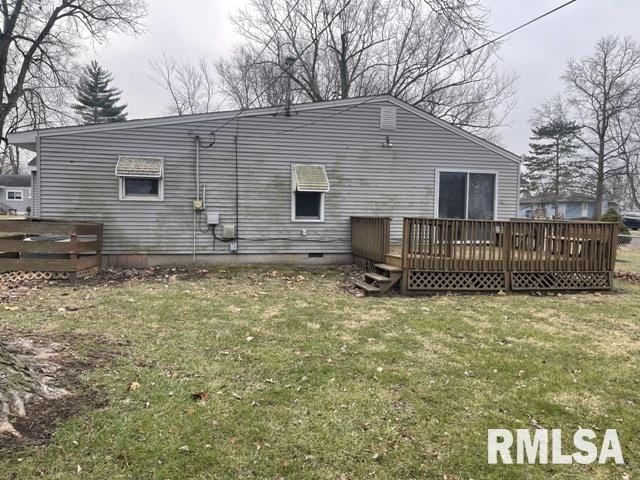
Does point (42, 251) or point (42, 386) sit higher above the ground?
point (42, 251)

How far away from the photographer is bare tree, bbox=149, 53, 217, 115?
2980cm

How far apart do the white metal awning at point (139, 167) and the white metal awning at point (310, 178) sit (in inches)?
121

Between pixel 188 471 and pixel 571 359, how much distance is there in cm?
379

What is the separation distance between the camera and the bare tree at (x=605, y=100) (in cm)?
3278

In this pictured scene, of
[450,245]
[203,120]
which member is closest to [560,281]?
[450,245]

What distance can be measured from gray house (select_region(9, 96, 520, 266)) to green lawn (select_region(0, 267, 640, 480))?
3.37 m

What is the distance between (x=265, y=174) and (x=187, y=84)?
961 inches

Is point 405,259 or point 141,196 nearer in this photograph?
point 405,259

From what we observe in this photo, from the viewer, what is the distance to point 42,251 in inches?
309

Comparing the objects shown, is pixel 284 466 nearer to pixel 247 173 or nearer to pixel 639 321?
pixel 639 321

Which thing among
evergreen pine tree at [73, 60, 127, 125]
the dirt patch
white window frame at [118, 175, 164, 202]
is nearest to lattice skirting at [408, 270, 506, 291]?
the dirt patch

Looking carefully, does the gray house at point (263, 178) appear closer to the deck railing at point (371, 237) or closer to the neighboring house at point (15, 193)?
the deck railing at point (371, 237)

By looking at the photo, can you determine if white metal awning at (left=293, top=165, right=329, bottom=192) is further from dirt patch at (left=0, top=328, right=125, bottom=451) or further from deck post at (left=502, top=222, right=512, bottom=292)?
dirt patch at (left=0, top=328, right=125, bottom=451)

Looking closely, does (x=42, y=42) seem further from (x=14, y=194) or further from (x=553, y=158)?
(x=553, y=158)
